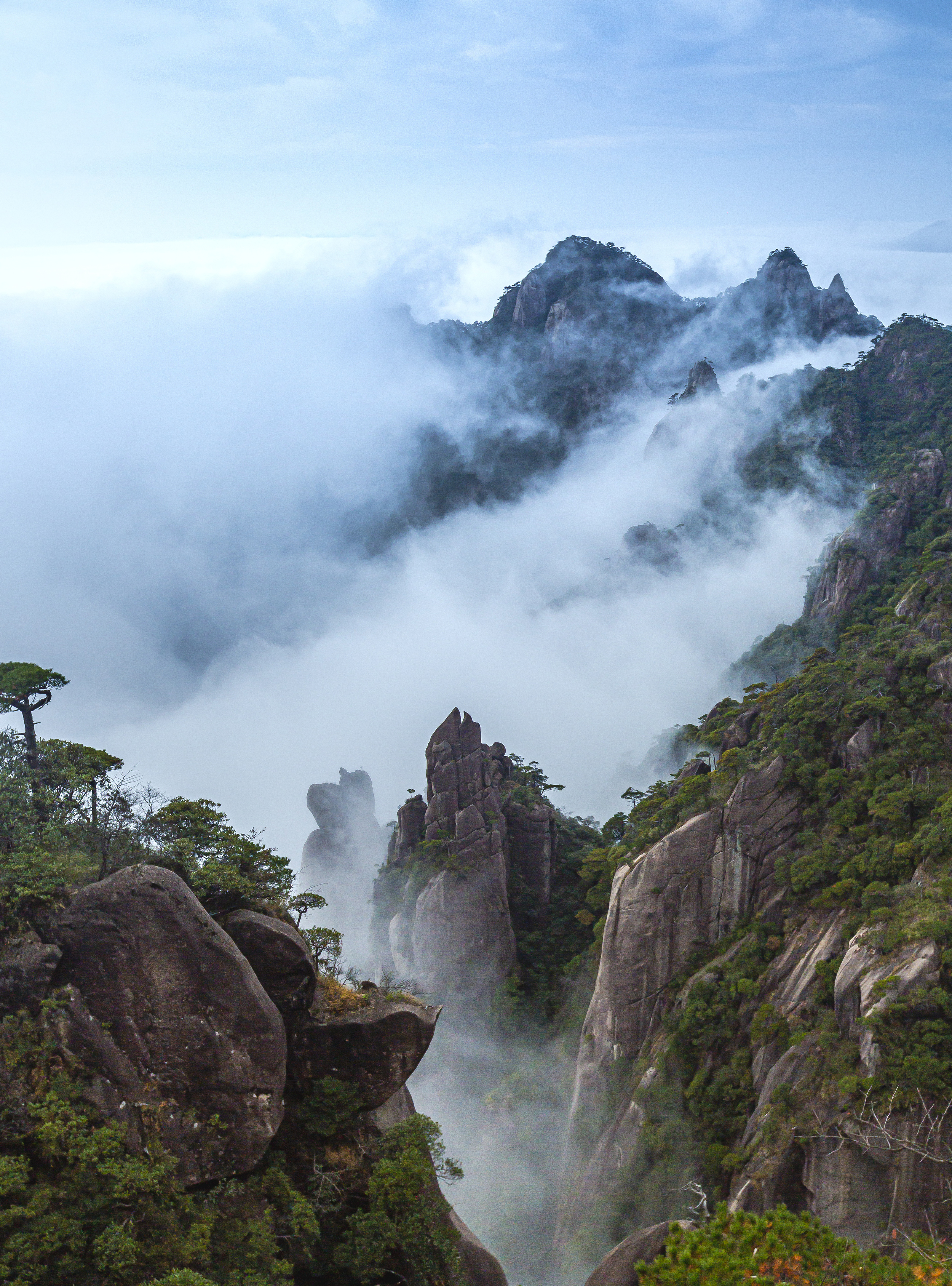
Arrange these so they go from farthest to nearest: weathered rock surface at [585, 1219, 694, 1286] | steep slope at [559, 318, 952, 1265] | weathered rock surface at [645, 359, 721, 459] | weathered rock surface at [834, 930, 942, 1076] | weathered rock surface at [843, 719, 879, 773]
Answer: weathered rock surface at [645, 359, 721, 459] < weathered rock surface at [843, 719, 879, 773] < weathered rock surface at [834, 930, 942, 1076] < steep slope at [559, 318, 952, 1265] < weathered rock surface at [585, 1219, 694, 1286]

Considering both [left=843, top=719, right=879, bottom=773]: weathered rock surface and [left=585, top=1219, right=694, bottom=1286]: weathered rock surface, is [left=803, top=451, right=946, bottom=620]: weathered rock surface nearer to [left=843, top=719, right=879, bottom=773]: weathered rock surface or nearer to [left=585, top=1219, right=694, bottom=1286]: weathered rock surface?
[left=843, top=719, right=879, bottom=773]: weathered rock surface

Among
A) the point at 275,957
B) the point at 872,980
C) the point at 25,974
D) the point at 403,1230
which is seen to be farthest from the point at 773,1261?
the point at 872,980

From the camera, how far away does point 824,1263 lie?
17.0 m

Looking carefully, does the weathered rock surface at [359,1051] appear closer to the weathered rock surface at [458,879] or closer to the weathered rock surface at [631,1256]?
the weathered rock surface at [631,1256]

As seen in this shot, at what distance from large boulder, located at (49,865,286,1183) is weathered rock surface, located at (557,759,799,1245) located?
32105 mm

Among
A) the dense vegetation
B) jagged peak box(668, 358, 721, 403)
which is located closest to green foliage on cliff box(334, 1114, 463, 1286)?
the dense vegetation

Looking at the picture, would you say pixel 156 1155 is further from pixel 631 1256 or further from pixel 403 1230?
pixel 631 1256

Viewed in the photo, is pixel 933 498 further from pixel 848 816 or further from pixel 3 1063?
pixel 3 1063

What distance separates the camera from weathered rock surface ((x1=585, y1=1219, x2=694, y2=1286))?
22.5 m

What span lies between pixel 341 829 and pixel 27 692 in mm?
75600

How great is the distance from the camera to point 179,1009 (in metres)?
20.4

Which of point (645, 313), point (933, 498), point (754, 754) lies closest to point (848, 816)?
point (754, 754)

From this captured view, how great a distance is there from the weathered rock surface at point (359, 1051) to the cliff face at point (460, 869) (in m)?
38.1

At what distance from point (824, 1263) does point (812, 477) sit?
A: 110 m
